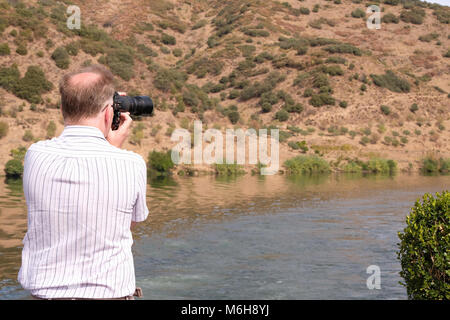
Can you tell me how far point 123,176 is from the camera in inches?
97.1

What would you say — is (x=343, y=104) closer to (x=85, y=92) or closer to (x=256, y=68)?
(x=256, y=68)

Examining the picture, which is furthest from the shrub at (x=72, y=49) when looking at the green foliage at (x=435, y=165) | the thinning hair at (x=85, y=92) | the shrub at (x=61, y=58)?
the thinning hair at (x=85, y=92)

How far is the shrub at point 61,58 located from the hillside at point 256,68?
8 centimetres

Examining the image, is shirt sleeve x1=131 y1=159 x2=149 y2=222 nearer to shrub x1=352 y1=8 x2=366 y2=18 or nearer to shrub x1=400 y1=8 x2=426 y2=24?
shrub x1=400 y1=8 x2=426 y2=24

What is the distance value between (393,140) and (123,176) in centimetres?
4043

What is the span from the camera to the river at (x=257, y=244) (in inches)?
296

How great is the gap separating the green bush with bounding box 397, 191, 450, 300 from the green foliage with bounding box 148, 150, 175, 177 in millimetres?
22143

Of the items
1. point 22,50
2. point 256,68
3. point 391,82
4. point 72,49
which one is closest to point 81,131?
point 22,50

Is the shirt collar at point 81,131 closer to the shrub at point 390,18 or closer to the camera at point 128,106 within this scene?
the camera at point 128,106

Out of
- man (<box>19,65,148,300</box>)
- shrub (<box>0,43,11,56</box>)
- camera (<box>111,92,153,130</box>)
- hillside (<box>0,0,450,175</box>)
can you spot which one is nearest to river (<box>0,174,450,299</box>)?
camera (<box>111,92,153,130</box>)

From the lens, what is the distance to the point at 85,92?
2457 mm

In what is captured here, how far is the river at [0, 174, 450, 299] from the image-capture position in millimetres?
7527
